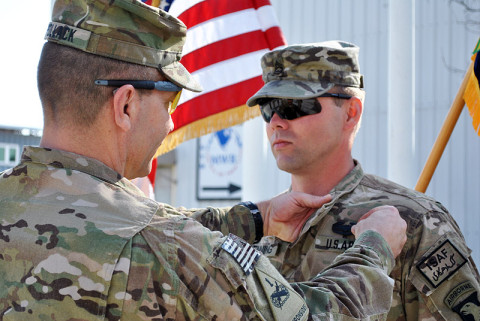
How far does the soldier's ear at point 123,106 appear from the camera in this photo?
5.32 ft

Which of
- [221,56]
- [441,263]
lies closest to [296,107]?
[441,263]

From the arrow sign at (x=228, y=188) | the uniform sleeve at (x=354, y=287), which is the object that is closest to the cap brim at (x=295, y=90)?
the uniform sleeve at (x=354, y=287)

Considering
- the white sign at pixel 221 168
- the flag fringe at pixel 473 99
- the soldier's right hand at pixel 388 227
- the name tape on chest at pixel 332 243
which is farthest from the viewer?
the white sign at pixel 221 168

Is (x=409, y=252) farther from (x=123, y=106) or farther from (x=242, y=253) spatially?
(x=123, y=106)

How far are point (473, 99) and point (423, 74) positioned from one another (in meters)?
3.48

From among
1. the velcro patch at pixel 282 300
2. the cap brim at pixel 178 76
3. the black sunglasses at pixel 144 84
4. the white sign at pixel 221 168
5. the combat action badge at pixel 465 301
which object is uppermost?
the cap brim at pixel 178 76

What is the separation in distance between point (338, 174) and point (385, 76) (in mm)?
4948

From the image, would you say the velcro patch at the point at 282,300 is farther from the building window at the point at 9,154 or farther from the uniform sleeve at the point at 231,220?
the building window at the point at 9,154

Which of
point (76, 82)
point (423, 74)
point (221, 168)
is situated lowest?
point (221, 168)

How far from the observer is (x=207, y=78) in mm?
4598

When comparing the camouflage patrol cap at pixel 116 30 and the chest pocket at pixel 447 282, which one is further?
the chest pocket at pixel 447 282

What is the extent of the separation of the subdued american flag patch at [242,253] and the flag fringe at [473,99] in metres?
2.40

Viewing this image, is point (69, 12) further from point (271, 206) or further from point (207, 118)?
point (207, 118)

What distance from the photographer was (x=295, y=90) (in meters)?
2.59
